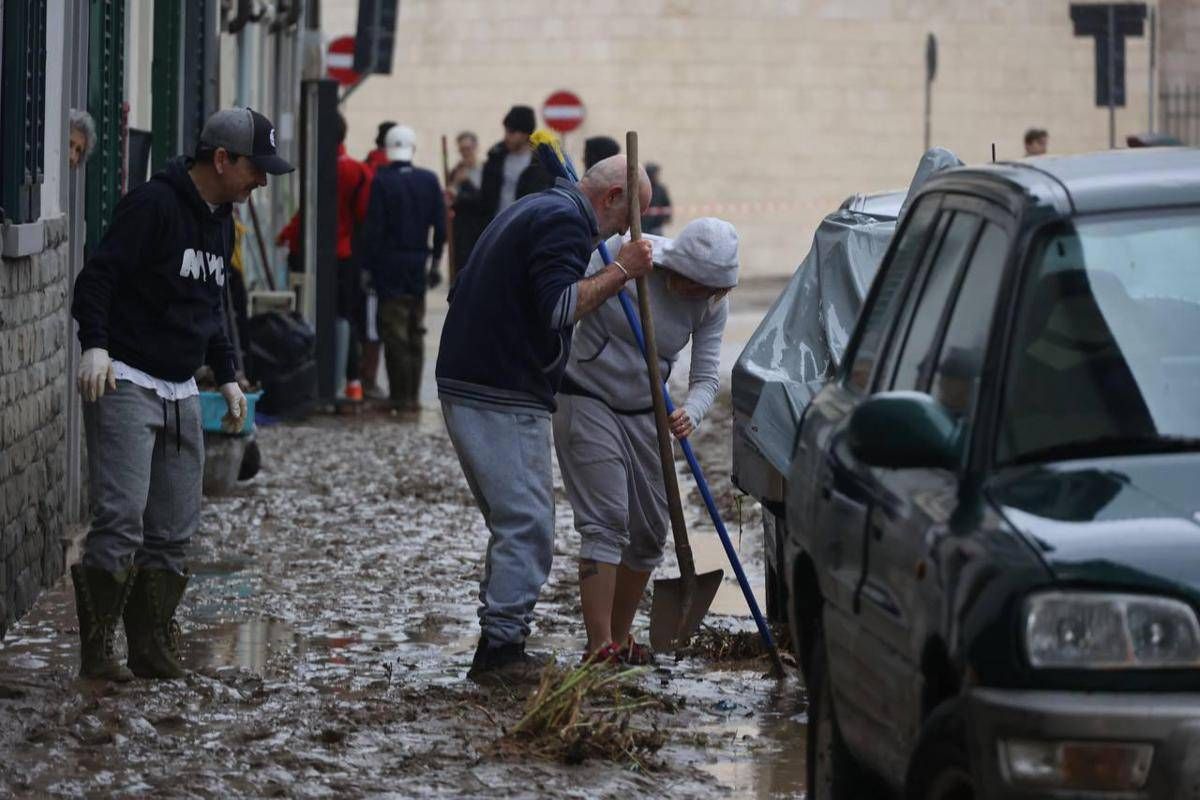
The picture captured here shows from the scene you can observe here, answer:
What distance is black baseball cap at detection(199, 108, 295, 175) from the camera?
25.7ft

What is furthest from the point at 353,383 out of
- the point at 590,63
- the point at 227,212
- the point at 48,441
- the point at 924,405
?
the point at 590,63

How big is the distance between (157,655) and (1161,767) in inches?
173

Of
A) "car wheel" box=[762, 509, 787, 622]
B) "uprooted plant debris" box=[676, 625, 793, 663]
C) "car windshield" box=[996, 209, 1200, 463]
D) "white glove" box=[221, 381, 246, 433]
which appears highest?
"car windshield" box=[996, 209, 1200, 463]

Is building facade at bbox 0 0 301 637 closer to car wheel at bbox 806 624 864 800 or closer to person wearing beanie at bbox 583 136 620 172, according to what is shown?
person wearing beanie at bbox 583 136 620 172

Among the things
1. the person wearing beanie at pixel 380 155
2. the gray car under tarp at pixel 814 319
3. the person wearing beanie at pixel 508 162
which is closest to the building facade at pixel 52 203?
the gray car under tarp at pixel 814 319

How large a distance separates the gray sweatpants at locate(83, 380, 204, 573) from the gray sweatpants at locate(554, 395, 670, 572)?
1.13 meters

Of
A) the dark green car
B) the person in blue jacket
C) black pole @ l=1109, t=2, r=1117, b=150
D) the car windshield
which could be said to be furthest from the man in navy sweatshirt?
black pole @ l=1109, t=2, r=1117, b=150

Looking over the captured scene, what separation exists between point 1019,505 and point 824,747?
1354 millimetres

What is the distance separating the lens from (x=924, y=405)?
183 inches

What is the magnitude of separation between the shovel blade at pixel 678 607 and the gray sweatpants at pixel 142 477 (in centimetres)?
152

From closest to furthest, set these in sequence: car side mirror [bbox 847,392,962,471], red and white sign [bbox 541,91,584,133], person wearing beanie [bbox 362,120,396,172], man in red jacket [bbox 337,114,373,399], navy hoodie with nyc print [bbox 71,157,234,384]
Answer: car side mirror [bbox 847,392,962,471], navy hoodie with nyc print [bbox 71,157,234,384], man in red jacket [bbox 337,114,373,399], person wearing beanie [bbox 362,120,396,172], red and white sign [bbox 541,91,584,133]

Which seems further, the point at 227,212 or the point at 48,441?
the point at 48,441

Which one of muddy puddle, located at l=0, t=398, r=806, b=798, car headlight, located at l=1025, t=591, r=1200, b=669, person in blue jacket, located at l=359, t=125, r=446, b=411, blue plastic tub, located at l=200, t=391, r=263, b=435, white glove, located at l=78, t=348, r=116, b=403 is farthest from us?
person in blue jacket, located at l=359, t=125, r=446, b=411

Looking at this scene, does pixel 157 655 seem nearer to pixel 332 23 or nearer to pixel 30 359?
pixel 30 359
